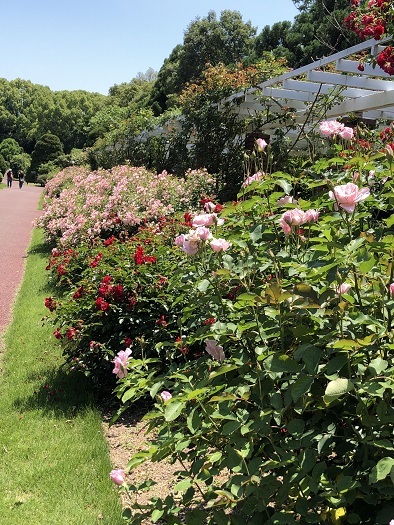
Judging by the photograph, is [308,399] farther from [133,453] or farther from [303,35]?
[303,35]

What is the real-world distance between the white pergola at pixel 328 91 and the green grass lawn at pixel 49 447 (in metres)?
4.92

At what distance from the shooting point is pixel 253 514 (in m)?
1.61

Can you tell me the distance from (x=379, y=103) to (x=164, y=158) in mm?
7281

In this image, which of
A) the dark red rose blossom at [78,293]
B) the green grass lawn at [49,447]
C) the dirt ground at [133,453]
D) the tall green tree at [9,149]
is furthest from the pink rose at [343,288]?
the tall green tree at [9,149]

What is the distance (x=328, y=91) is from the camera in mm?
8430

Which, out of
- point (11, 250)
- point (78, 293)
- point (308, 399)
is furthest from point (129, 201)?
point (308, 399)

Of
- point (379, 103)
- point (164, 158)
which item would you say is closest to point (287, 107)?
point (379, 103)

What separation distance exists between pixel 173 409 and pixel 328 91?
787 centimetres

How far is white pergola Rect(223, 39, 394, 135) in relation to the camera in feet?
23.6

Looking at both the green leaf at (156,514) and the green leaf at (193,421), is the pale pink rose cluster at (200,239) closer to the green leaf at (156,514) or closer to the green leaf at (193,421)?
the green leaf at (193,421)

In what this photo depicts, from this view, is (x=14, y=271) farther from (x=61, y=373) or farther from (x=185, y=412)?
(x=185, y=412)

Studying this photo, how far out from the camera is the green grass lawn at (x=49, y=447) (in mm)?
2584

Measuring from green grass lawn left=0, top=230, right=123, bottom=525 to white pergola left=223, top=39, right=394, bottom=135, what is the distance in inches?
194

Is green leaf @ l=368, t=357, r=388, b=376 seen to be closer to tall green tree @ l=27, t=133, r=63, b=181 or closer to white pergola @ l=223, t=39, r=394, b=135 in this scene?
white pergola @ l=223, t=39, r=394, b=135
